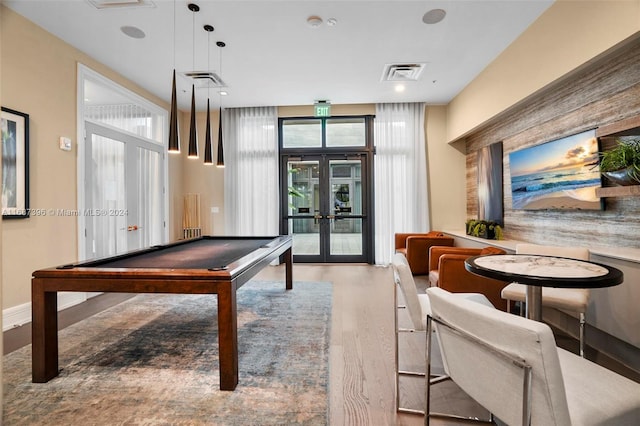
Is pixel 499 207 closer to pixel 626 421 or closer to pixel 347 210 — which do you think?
pixel 347 210

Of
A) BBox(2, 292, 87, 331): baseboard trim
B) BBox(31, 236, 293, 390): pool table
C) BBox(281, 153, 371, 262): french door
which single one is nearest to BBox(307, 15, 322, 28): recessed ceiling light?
BBox(31, 236, 293, 390): pool table

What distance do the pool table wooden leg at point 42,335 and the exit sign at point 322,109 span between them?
4.76m

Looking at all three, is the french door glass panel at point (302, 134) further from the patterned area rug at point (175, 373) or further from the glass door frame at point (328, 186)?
the patterned area rug at point (175, 373)

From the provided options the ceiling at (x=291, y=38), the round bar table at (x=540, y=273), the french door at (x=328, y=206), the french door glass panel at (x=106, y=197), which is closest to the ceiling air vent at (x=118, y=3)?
the ceiling at (x=291, y=38)

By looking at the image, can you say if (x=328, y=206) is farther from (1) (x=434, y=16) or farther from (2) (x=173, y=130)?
(2) (x=173, y=130)

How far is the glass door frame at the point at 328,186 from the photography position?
618 cm

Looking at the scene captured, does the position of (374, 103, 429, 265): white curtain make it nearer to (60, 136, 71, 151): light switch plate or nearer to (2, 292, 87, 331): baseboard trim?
(60, 136, 71, 151): light switch plate

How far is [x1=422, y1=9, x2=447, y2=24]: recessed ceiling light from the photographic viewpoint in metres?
3.19

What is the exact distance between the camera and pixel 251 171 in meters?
6.15

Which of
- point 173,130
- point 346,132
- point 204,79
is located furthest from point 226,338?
point 346,132

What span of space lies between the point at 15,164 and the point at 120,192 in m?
1.54

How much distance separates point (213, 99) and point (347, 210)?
10.5ft

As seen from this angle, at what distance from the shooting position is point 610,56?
2701 millimetres

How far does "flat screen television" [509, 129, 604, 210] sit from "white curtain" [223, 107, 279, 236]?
13.1 feet
